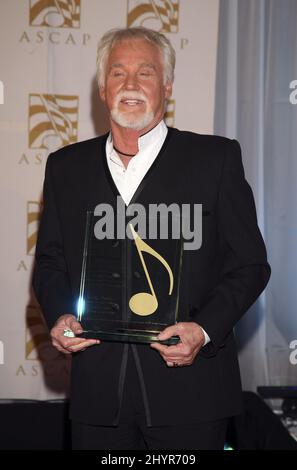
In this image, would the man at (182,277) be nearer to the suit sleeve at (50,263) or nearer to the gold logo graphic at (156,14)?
the suit sleeve at (50,263)

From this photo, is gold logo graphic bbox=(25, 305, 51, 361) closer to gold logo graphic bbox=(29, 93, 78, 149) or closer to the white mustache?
gold logo graphic bbox=(29, 93, 78, 149)

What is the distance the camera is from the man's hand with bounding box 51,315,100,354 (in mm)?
1549

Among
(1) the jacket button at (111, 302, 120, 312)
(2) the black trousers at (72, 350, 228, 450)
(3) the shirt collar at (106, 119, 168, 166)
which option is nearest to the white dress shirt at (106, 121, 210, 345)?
(3) the shirt collar at (106, 119, 168, 166)

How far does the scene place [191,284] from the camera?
1.64 m

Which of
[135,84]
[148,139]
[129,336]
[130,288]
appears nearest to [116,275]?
[130,288]

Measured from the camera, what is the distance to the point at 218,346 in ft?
5.22

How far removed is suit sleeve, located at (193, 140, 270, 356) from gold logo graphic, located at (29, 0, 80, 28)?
1646 mm

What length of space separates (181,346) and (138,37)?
84 cm

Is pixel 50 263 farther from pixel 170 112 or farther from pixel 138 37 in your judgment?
pixel 170 112

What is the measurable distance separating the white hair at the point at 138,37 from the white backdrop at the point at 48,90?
1262mm

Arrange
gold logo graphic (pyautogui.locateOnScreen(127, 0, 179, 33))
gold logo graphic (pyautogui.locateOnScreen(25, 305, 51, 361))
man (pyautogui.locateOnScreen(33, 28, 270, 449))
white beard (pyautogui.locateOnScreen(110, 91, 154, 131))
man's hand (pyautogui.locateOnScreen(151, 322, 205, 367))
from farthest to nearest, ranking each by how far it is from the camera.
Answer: gold logo graphic (pyautogui.locateOnScreen(25, 305, 51, 361)), gold logo graphic (pyautogui.locateOnScreen(127, 0, 179, 33)), white beard (pyautogui.locateOnScreen(110, 91, 154, 131)), man (pyautogui.locateOnScreen(33, 28, 270, 449)), man's hand (pyautogui.locateOnScreen(151, 322, 205, 367))

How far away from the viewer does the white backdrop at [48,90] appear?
304cm
